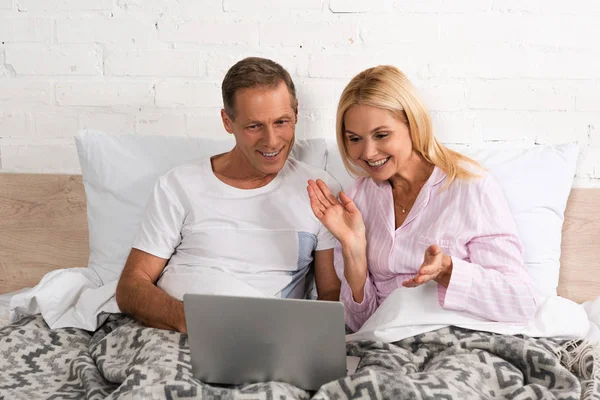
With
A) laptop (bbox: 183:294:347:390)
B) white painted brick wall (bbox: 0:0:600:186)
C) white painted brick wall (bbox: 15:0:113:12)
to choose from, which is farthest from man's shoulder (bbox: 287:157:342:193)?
white painted brick wall (bbox: 15:0:113:12)

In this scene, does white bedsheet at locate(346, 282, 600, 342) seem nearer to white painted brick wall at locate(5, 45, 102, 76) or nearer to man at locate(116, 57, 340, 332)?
man at locate(116, 57, 340, 332)

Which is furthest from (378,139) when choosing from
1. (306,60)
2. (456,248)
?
(306,60)

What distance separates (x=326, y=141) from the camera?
80.3 inches

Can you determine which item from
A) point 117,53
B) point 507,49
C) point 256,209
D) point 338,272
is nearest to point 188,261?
point 256,209

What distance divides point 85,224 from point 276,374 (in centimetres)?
108

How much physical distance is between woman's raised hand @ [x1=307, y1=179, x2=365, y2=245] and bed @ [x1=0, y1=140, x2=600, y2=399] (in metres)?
0.26

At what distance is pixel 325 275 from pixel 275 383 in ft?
1.86

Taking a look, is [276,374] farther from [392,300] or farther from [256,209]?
[256,209]

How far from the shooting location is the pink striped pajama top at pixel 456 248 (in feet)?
4.97

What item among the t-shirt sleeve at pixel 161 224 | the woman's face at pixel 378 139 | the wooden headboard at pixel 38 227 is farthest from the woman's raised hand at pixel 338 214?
the wooden headboard at pixel 38 227

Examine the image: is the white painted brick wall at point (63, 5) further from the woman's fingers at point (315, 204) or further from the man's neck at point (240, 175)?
the woman's fingers at point (315, 204)

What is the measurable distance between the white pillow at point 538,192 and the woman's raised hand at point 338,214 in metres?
0.22

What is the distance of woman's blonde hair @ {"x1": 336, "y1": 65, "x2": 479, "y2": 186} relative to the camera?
165 cm

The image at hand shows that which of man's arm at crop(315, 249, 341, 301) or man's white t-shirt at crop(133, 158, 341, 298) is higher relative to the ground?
man's white t-shirt at crop(133, 158, 341, 298)
